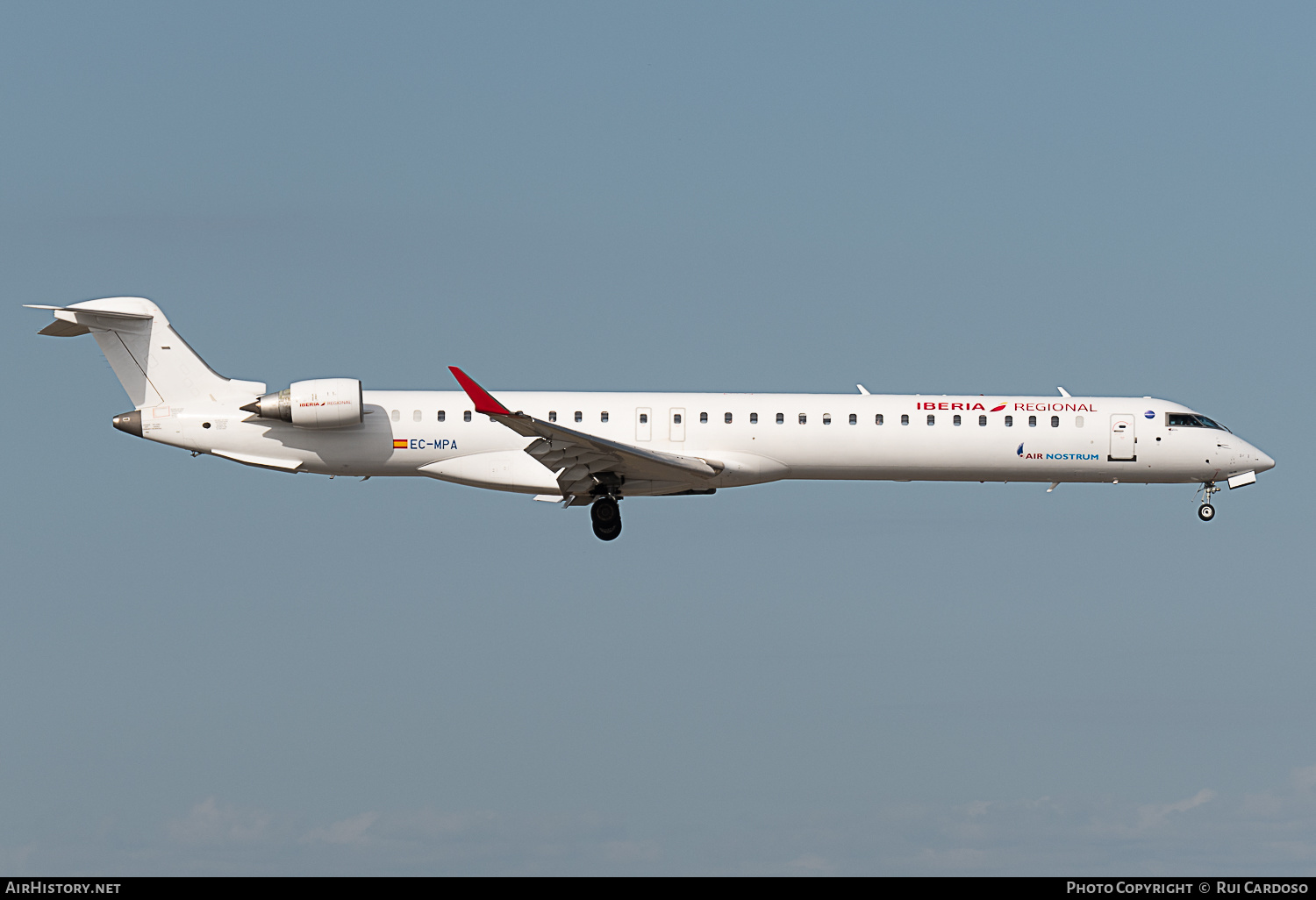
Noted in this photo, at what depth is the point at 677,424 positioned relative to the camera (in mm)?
33562

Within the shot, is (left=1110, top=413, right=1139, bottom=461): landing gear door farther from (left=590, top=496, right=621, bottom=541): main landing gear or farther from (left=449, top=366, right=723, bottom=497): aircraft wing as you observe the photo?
(left=590, top=496, right=621, bottom=541): main landing gear

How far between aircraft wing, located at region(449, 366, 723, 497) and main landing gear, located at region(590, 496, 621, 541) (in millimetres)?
389

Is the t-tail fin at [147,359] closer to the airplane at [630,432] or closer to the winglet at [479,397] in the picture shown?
the airplane at [630,432]

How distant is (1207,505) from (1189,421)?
1.90 metres

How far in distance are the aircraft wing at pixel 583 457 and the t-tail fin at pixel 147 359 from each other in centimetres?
630

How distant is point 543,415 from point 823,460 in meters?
5.97

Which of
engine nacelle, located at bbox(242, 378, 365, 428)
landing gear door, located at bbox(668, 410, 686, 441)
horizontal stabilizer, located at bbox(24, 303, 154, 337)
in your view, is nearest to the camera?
engine nacelle, located at bbox(242, 378, 365, 428)

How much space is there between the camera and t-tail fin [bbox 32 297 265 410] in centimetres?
3419

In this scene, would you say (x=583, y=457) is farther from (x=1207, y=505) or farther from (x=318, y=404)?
(x=1207, y=505)

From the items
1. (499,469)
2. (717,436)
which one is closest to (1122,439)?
(717,436)

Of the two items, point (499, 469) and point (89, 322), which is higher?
point (89, 322)

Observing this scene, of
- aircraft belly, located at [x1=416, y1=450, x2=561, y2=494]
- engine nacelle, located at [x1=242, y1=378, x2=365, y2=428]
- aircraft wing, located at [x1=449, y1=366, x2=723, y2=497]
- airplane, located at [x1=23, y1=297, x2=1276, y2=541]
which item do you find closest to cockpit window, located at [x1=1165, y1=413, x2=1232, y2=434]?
airplane, located at [x1=23, y1=297, x2=1276, y2=541]
